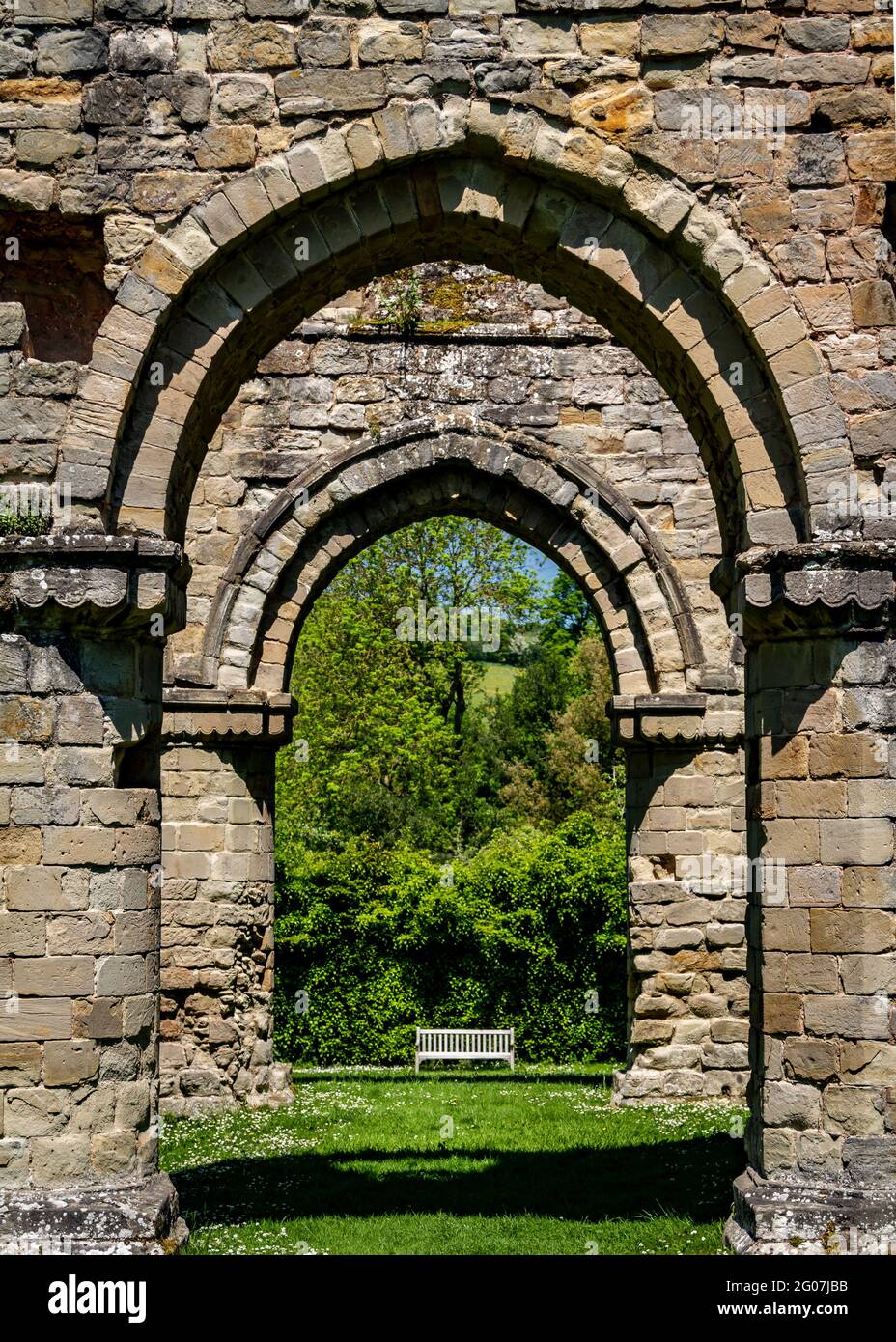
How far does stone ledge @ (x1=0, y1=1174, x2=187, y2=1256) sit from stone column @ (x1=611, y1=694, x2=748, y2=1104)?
6.67 meters

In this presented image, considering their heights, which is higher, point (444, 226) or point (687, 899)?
point (444, 226)

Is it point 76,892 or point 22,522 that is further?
point 22,522

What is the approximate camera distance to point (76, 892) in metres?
6.25

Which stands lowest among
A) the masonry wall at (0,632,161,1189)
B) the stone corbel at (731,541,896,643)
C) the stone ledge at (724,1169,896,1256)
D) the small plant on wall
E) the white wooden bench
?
the white wooden bench

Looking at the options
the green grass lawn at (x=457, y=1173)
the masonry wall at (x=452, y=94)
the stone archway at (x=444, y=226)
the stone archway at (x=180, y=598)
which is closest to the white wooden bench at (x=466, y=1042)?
the green grass lawn at (x=457, y=1173)

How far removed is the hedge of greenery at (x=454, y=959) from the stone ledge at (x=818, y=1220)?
9.44m

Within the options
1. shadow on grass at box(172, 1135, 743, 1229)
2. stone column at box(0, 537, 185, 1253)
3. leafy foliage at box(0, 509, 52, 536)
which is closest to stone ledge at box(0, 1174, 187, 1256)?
stone column at box(0, 537, 185, 1253)

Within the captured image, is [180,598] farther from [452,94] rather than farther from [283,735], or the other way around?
[283,735]

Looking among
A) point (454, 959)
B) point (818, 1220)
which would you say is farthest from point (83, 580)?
point (454, 959)

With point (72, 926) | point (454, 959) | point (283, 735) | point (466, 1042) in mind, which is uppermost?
point (283, 735)

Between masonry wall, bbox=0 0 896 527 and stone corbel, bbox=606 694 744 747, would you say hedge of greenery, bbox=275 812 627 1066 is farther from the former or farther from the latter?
masonry wall, bbox=0 0 896 527

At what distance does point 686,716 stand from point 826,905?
5745mm

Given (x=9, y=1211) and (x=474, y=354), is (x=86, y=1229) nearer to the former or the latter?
(x=9, y=1211)

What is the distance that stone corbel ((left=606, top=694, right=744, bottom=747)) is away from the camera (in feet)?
39.2
